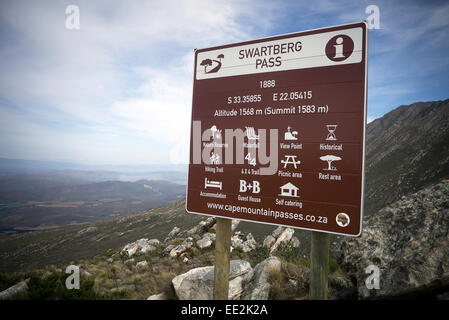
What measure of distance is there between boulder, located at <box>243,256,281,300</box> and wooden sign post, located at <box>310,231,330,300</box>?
159cm

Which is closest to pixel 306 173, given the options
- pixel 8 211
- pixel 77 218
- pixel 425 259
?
pixel 425 259

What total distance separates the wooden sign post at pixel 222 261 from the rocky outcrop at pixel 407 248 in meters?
2.63

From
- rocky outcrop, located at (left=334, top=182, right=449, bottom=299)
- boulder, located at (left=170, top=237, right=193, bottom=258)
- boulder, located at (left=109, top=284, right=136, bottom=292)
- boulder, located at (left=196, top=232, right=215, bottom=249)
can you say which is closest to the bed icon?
rocky outcrop, located at (left=334, top=182, right=449, bottom=299)

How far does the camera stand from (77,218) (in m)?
159

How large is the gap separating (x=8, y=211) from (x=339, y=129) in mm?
242497

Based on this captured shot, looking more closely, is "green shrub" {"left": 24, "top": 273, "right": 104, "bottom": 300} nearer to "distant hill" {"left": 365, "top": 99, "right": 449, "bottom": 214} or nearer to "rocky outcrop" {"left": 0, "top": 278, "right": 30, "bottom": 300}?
"rocky outcrop" {"left": 0, "top": 278, "right": 30, "bottom": 300}

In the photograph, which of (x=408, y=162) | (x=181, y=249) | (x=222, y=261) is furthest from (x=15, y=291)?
(x=408, y=162)

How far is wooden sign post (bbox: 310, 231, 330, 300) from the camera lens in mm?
3375

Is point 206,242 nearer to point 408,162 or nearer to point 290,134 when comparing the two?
point 290,134

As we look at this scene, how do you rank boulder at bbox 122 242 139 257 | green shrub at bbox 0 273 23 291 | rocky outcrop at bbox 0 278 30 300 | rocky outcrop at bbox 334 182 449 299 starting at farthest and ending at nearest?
boulder at bbox 122 242 139 257, green shrub at bbox 0 273 23 291, rocky outcrop at bbox 0 278 30 300, rocky outcrop at bbox 334 182 449 299

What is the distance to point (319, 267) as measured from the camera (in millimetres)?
3387

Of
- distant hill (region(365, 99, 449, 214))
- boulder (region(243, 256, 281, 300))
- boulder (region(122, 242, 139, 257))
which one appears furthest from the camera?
distant hill (region(365, 99, 449, 214))

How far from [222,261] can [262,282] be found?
5.09 ft
